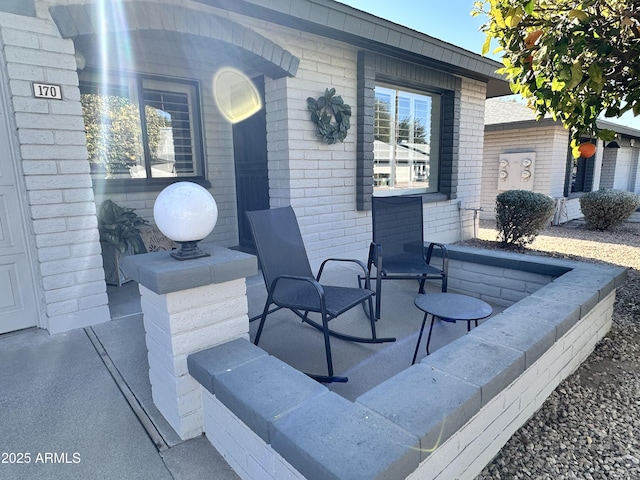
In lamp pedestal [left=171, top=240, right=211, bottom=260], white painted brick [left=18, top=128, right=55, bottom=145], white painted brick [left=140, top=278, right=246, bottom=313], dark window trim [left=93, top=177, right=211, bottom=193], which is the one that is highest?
white painted brick [left=18, top=128, right=55, bottom=145]

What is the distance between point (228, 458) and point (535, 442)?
1425 mm

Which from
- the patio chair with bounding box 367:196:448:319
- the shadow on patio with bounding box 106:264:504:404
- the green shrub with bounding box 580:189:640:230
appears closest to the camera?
the shadow on patio with bounding box 106:264:504:404

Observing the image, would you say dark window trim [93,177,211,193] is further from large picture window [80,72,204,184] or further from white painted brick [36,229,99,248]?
white painted brick [36,229,99,248]

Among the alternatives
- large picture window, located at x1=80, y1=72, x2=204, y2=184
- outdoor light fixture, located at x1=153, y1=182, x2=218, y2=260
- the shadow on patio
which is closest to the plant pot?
the shadow on patio

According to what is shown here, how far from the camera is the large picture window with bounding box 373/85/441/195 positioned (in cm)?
509

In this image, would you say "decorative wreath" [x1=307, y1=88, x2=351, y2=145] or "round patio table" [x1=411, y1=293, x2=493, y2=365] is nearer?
"round patio table" [x1=411, y1=293, x2=493, y2=365]

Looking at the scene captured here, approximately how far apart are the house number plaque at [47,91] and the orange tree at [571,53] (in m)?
2.95

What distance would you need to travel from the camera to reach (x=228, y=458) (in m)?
1.50

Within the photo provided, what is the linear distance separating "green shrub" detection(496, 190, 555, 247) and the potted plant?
5090mm

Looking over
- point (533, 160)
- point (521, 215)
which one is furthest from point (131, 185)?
point (533, 160)

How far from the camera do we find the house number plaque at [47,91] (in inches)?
96.3

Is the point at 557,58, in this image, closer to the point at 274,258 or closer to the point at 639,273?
the point at 274,258

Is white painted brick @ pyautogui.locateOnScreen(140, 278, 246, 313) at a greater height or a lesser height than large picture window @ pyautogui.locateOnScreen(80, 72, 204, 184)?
lesser

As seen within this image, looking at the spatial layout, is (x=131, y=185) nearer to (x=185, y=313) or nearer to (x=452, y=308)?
(x=185, y=313)
